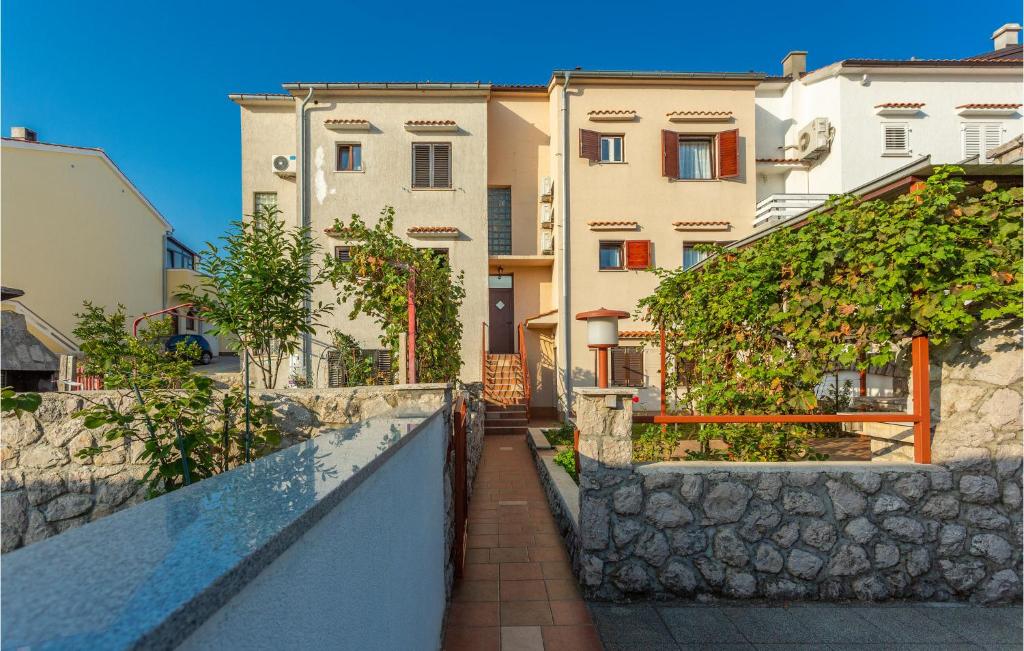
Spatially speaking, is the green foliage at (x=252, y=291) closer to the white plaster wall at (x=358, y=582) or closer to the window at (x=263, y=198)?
the white plaster wall at (x=358, y=582)

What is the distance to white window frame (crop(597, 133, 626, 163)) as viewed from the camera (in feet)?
39.8

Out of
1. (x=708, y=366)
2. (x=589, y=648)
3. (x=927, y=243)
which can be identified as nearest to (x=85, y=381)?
(x=589, y=648)

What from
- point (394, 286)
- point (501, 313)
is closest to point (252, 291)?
point (394, 286)

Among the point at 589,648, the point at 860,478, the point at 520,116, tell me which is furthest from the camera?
the point at 520,116

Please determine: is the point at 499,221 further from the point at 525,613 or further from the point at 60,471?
the point at 525,613

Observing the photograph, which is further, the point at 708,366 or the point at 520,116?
the point at 520,116

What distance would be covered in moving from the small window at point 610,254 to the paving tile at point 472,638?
997 cm

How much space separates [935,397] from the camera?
11.8 ft

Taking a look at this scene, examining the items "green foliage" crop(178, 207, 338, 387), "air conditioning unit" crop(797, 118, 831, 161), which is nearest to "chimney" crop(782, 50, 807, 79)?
"air conditioning unit" crop(797, 118, 831, 161)

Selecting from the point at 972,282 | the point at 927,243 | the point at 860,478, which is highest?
the point at 927,243

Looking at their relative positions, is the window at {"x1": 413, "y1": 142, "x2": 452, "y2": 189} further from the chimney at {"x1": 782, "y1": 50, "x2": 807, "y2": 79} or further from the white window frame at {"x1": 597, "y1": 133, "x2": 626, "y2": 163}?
the chimney at {"x1": 782, "y1": 50, "x2": 807, "y2": 79}

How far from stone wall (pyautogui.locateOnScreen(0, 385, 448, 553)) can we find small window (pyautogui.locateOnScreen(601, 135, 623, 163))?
34.1 ft

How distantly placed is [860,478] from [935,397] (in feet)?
2.96

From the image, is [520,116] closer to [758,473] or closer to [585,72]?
[585,72]
